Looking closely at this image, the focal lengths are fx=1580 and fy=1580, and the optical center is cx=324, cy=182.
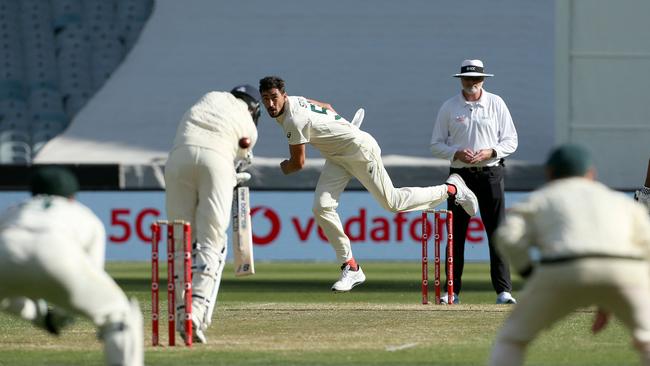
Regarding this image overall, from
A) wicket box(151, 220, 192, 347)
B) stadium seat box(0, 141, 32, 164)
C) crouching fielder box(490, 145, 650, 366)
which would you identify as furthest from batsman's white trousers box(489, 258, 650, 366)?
stadium seat box(0, 141, 32, 164)

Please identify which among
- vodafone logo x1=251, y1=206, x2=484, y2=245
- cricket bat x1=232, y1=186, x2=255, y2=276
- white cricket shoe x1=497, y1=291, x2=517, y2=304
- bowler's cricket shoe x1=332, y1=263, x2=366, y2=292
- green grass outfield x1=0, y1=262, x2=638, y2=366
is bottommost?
vodafone logo x1=251, y1=206, x2=484, y2=245

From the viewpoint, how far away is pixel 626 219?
626cm

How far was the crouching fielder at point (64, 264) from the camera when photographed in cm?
640

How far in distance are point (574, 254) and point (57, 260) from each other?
6.78ft

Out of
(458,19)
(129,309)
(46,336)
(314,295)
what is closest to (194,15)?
(458,19)

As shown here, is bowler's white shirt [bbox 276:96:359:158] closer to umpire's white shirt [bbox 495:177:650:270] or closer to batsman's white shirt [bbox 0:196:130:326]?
batsman's white shirt [bbox 0:196:130:326]

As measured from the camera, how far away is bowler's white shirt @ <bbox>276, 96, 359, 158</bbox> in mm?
11602

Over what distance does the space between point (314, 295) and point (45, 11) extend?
52.3ft

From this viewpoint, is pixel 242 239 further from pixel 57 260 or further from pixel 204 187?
pixel 57 260

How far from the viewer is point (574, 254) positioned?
20.2 feet

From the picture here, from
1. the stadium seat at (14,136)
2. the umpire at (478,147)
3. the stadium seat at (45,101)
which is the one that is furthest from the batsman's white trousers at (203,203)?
the stadium seat at (45,101)

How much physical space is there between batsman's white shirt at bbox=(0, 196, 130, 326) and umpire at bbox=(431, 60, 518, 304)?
5.79 metres

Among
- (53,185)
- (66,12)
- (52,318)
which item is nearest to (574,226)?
(53,185)

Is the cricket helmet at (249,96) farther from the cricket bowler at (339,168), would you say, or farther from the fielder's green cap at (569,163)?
the fielder's green cap at (569,163)
